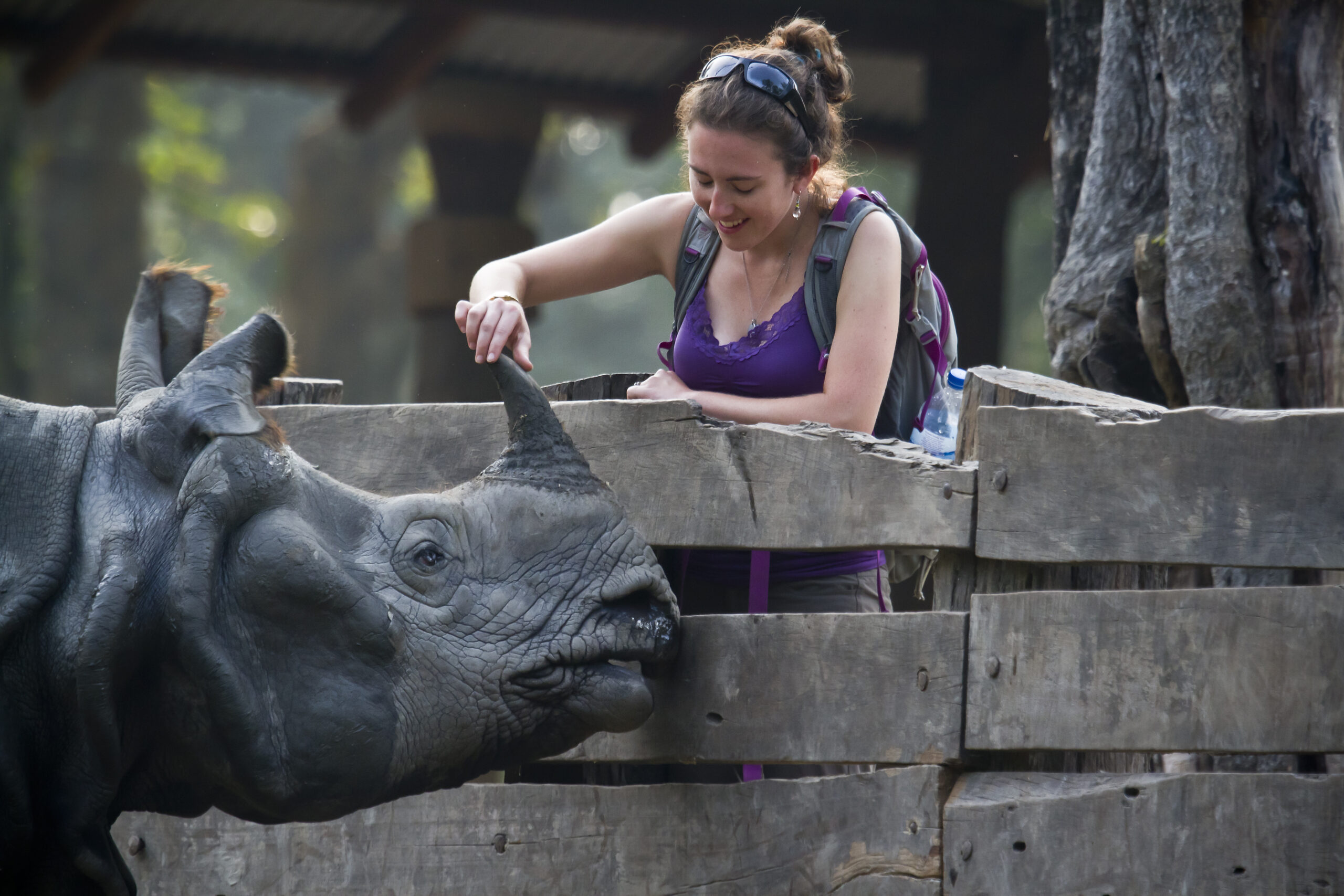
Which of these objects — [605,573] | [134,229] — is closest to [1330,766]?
[605,573]

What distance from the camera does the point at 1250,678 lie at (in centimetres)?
263

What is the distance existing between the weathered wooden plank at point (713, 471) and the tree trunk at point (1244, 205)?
1430mm

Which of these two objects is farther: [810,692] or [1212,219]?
[1212,219]

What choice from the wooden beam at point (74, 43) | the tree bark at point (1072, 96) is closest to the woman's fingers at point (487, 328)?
the tree bark at point (1072, 96)

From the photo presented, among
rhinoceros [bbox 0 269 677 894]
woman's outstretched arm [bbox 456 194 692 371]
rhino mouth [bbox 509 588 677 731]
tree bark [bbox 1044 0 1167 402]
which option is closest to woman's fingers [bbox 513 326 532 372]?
woman's outstretched arm [bbox 456 194 692 371]

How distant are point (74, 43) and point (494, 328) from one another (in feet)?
19.2

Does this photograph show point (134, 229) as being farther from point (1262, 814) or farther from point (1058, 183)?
point (1262, 814)

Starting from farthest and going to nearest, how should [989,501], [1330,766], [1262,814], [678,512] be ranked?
[1330,766] < [678,512] < [989,501] < [1262,814]

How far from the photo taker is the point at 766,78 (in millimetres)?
3299

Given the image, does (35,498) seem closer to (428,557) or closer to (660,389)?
(428,557)

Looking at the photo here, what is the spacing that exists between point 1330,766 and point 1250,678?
4.69 feet

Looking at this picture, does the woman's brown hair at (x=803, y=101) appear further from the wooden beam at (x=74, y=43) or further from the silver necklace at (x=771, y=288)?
the wooden beam at (x=74, y=43)

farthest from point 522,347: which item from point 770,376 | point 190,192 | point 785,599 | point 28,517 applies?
point 190,192

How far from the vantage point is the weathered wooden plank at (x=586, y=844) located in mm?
2887
